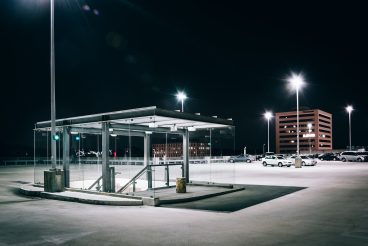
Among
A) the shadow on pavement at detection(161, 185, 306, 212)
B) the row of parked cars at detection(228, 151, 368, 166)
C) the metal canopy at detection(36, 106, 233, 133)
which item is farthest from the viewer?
the row of parked cars at detection(228, 151, 368, 166)

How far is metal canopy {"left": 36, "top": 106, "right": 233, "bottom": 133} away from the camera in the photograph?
1499 cm

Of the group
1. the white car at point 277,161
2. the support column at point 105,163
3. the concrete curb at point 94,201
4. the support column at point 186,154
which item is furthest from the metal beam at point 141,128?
the white car at point 277,161

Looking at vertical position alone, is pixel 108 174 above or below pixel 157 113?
below

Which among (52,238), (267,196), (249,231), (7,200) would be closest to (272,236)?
(249,231)

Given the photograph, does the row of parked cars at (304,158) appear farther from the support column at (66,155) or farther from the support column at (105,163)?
the support column at (105,163)

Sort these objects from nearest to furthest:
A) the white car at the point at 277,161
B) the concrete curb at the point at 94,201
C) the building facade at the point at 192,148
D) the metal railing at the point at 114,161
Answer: the concrete curb at the point at 94,201
the building facade at the point at 192,148
the white car at the point at 277,161
the metal railing at the point at 114,161

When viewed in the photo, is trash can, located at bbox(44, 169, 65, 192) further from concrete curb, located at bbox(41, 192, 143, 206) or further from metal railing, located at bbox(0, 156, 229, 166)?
metal railing, located at bbox(0, 156, 229, 166)

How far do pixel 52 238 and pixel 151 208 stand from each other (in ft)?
A: 15.9

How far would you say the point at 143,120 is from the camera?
54.9ft

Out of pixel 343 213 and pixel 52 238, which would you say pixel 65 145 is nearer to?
pixel 52 238

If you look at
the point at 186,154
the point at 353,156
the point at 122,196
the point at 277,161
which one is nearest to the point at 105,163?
the point at 122,196

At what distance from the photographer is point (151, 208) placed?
1281 cm

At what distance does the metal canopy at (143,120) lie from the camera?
1499 cm

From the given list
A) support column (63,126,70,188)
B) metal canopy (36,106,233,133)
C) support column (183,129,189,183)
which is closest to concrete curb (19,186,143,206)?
support column (63,126,70,188)
